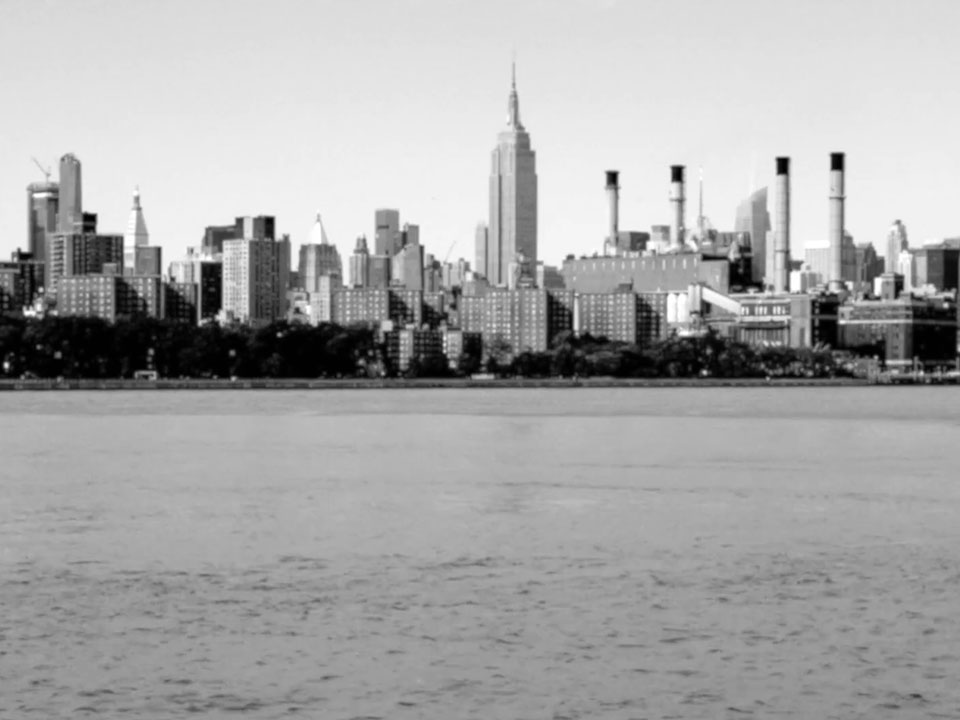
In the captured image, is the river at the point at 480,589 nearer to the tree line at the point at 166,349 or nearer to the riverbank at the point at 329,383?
the riverbank at the point at 329,383

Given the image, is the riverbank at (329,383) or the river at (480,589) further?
the riverbank at (329,383)

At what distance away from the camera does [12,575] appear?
25844 mm

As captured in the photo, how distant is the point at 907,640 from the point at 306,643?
6416 millimetres

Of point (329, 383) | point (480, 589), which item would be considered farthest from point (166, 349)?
point (480, 589)

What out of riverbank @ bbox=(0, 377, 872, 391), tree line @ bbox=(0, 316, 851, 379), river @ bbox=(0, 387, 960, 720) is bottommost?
river @ bbox=(0, 387, 960, 720)

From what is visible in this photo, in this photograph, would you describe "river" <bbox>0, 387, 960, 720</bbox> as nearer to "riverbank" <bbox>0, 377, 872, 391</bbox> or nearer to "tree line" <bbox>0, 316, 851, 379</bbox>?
"riverbank" <bbox>0, 377, 872, 391</bbox>

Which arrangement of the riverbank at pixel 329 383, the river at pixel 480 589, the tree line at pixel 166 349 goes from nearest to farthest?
the river at pixel 480 589 < the riverbank at pixel 329 383 < the tree line at pixel 166 349

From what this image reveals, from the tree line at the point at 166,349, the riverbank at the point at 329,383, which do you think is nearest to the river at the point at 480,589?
the riverbank at the point at 329,383

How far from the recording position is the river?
18406 mm

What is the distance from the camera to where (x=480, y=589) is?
969 inches

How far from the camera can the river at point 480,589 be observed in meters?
18.4

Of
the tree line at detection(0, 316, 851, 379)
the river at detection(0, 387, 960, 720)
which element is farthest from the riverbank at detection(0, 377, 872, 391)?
the river at detection(0, 387, 960, 720)

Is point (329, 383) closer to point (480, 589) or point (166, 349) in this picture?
point (166, 349)

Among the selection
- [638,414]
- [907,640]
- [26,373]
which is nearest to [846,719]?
[907,640]
